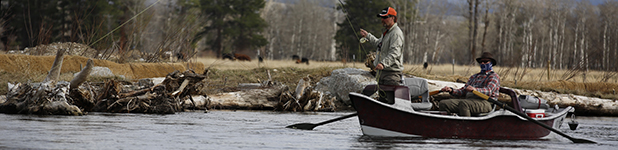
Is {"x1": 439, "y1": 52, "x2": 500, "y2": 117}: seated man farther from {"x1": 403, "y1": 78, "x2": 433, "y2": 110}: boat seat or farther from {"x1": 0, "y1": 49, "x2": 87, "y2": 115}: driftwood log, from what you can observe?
{"x1": 0, "y1": 49, "x2": 87, "y2": 115}: driftwood log

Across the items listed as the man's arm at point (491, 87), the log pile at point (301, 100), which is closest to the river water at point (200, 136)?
the man's arm at point (491, 87)

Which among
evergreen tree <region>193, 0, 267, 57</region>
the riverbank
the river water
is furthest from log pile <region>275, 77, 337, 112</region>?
evergreen tree <region>193, 0, 267, 57</region>

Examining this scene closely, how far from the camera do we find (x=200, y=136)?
7.65 meters

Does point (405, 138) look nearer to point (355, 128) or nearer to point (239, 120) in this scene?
point (355, 128)

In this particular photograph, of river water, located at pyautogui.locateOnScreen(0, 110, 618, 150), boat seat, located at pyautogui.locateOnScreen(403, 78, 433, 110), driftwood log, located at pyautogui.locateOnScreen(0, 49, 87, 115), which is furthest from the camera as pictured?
driftwood log, located at pyautogui.locateOnScreen(0, 49, 87, 115)

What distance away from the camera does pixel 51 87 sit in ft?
33.3

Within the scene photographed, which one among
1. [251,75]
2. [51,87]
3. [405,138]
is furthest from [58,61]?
[251,75]

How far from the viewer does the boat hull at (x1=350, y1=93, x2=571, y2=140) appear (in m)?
7.63

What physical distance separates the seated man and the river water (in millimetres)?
492

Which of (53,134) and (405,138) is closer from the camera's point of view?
(53,134)

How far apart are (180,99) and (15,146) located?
6222mm

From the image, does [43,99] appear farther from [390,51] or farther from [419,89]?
[419,89]

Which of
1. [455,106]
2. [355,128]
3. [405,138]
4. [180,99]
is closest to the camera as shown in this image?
[405,138]

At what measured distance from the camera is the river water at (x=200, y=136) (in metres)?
6.63
